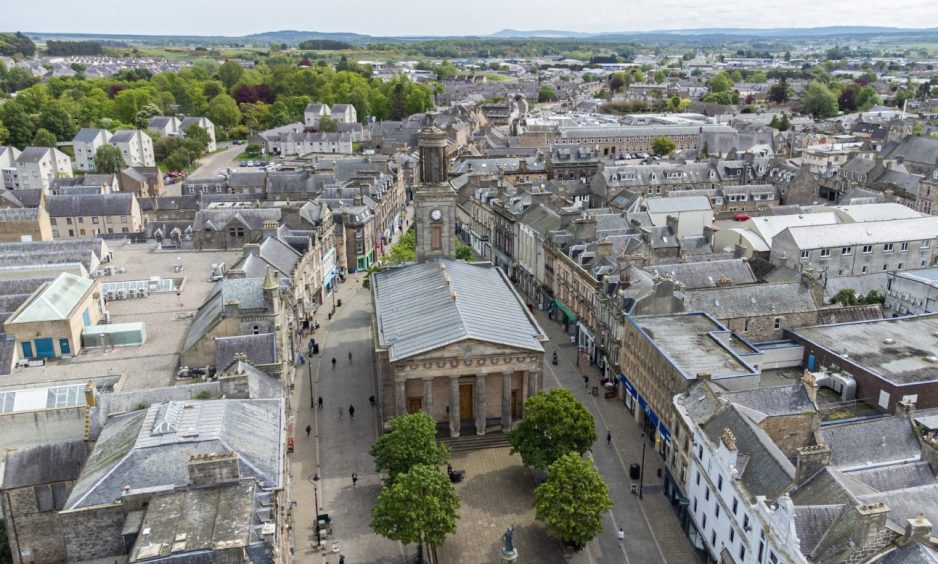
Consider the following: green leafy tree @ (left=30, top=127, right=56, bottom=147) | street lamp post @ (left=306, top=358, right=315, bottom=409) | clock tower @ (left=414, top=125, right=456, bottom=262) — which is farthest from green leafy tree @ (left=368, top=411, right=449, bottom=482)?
green leafy tree @ (left=30, top=127, right=56, bottom=147)

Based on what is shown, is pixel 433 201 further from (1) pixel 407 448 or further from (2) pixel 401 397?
(1) pixel 407 448

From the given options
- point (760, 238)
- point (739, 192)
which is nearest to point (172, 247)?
point (760, 238)

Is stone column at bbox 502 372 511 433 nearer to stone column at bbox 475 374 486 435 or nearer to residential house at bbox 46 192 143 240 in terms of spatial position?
stone column at bbox 475 374 486 435

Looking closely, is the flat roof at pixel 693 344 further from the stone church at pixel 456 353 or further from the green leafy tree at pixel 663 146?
Result: the green leafy tree at pixel 663 146

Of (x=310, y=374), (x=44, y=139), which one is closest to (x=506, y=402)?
(x=310, y=374)

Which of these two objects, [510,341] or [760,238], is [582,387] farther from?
[760,238]

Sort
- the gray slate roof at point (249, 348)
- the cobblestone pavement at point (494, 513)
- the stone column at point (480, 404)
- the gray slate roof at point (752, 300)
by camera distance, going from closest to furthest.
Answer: the cobblestone pavement at point (494, 513) → the gray slate roof at point (249, 348) → the stone column at point (480, 404) → the gray slate roof at point (752, 300)

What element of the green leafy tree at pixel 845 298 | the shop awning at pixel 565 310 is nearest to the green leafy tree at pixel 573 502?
the shop awning at pixel 565 310
